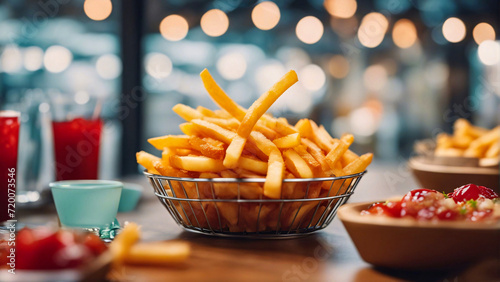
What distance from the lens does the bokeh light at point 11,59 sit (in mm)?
4711

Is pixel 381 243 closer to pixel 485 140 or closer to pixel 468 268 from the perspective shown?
pixel 468 268

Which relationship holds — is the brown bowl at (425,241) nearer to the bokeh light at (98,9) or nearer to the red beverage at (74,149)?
the red beverage at (74,149)

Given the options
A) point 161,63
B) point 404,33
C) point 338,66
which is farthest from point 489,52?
point 161,63

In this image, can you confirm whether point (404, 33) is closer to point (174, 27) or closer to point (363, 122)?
point (363, 122)

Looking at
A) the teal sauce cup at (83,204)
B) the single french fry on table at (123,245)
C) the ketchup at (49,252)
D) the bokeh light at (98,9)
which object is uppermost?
the bokeh light at (98,9)

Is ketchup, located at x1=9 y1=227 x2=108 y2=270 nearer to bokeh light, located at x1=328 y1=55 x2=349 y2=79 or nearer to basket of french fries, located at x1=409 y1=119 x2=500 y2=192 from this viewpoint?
basket of french fries, located at x1=409 y1=119 x2=500 y2=192

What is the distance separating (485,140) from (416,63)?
22.1 feet

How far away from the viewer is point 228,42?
726 cm

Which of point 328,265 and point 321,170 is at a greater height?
point 321,170

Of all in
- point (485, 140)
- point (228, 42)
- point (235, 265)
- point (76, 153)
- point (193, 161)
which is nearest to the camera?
point (235, 265)

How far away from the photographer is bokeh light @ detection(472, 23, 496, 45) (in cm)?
788

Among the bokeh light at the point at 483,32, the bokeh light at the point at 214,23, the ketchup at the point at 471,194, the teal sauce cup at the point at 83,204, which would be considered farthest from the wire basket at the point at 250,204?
the bokeh light at the point at 483,32

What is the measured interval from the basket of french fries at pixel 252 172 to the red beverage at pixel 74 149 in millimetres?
638

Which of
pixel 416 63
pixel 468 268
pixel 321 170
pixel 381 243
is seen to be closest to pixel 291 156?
pixel 321 170
